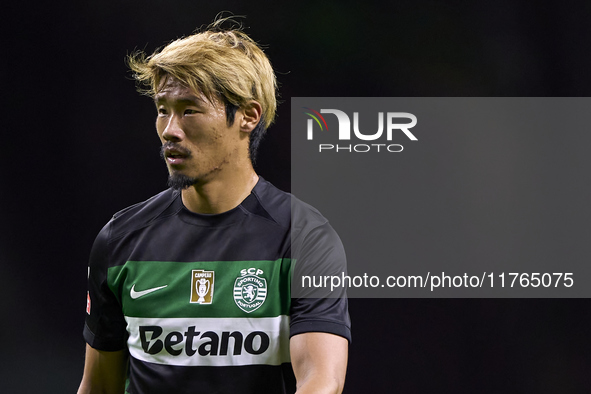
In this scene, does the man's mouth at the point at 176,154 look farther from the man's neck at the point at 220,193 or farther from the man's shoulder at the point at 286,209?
the man's shoulder at the point at 286,209

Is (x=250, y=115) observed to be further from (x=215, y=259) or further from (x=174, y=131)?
→ (x=215, y=259)

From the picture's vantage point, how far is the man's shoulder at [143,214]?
5.84 ft

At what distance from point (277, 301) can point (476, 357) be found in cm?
96

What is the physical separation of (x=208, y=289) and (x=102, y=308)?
13.2 inches

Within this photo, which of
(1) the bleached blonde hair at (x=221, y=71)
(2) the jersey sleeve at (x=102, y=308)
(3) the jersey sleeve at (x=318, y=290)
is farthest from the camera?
(2) the jersey sleeve at (x=102, y=308)

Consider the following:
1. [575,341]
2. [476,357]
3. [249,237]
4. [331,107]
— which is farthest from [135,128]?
[575,341]

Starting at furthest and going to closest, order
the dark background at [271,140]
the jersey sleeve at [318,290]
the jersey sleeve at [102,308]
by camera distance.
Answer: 1. the dark background at [271,140]
2. the jersey sleeve at [102,308]
3. the jersey sleeve at [318,290]

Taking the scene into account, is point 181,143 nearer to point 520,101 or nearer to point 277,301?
point 277,301

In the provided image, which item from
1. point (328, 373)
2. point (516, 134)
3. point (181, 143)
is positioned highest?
point (516, 134)

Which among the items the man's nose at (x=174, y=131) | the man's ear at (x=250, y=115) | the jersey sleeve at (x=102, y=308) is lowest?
the jersey sleeve at (x=102, y=308)

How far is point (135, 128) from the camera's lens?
233cm

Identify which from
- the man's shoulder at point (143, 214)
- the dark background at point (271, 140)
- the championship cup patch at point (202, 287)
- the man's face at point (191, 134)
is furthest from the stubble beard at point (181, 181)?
the dark background at point (271, 140)

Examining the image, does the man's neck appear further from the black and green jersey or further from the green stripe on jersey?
the green stripe on jersey

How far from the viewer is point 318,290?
1.59 meters
